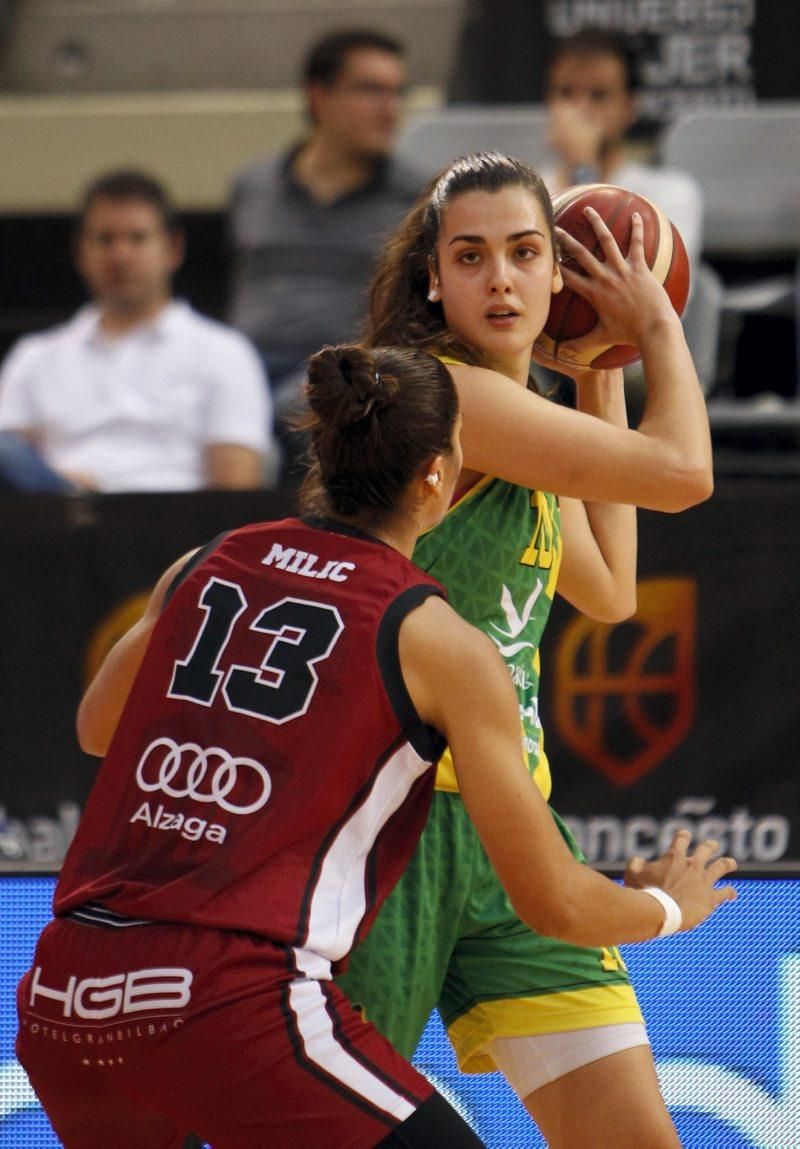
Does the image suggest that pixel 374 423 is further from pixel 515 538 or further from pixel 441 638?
pixel 515 538

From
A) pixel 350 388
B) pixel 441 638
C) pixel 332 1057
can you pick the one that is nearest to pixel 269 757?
pixel 441 638

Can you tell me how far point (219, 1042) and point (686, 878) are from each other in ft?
2.27

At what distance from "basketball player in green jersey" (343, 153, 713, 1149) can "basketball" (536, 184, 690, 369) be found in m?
0.04

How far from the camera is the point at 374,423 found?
80.7 inches

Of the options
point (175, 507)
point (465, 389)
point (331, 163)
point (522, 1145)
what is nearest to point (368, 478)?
point (465, 389)

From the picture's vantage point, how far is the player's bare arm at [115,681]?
226 cm

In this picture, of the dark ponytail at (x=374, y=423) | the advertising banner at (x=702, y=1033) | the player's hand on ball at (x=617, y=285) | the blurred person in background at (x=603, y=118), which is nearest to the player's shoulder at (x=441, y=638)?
the dark ponytail at (x=374, y=423)

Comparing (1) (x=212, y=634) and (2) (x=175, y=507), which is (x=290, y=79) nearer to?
(2) (x=175, y=507)

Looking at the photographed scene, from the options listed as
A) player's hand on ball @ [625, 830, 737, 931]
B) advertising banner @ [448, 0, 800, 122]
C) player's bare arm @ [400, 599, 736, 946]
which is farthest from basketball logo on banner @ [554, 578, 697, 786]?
advertising banner @ [448, 0, 800, 122]

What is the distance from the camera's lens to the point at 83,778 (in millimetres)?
4793

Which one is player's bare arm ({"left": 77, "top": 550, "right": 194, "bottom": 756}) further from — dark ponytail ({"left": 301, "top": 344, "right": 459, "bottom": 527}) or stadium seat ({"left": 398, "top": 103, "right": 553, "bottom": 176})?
stadium seat ({"left": 398, "top": 103, "right": 553, "bottom": 176})

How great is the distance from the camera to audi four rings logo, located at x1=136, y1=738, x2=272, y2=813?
1896 millimetres

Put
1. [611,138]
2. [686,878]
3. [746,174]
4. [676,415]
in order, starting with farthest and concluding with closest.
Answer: [746,174]
[611,138]
[676,415]
[686,878]

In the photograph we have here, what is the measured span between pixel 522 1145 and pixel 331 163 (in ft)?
13.3
